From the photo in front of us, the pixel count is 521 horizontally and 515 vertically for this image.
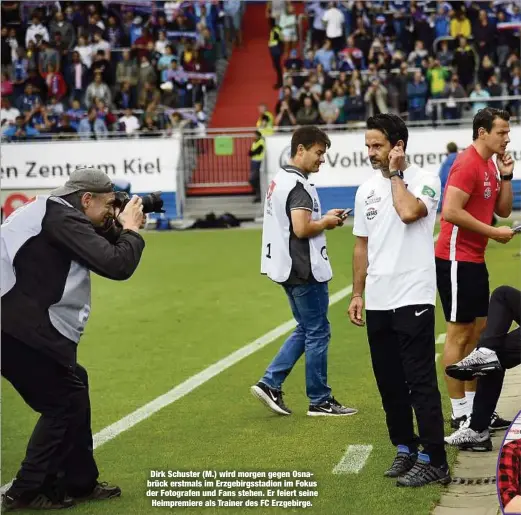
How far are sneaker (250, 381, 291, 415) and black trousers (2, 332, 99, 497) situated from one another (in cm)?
236

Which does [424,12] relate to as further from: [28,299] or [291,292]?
[28,299]

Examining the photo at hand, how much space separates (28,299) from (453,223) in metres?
2.97

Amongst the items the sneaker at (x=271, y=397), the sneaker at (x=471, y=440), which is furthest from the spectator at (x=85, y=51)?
the sneaker at (x=471, y=440)

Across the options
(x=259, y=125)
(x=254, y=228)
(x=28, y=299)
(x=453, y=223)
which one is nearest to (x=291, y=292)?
(x=453, y=223)

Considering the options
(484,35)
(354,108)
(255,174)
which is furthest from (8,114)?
(484,35)

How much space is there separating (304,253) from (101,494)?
261 cm

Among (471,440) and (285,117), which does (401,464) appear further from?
(285,117)

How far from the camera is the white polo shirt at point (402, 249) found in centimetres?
664

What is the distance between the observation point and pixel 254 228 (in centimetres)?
2456

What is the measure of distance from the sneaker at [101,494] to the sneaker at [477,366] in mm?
2094

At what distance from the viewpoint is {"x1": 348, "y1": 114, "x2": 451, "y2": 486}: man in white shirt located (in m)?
6.59

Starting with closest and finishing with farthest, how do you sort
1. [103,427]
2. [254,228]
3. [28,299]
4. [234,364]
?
1. [28,299]
2. [103,427]
3. [234,364]
4. [254,228]

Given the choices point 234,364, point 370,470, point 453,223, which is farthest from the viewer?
point 234,364

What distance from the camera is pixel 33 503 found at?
652cm
